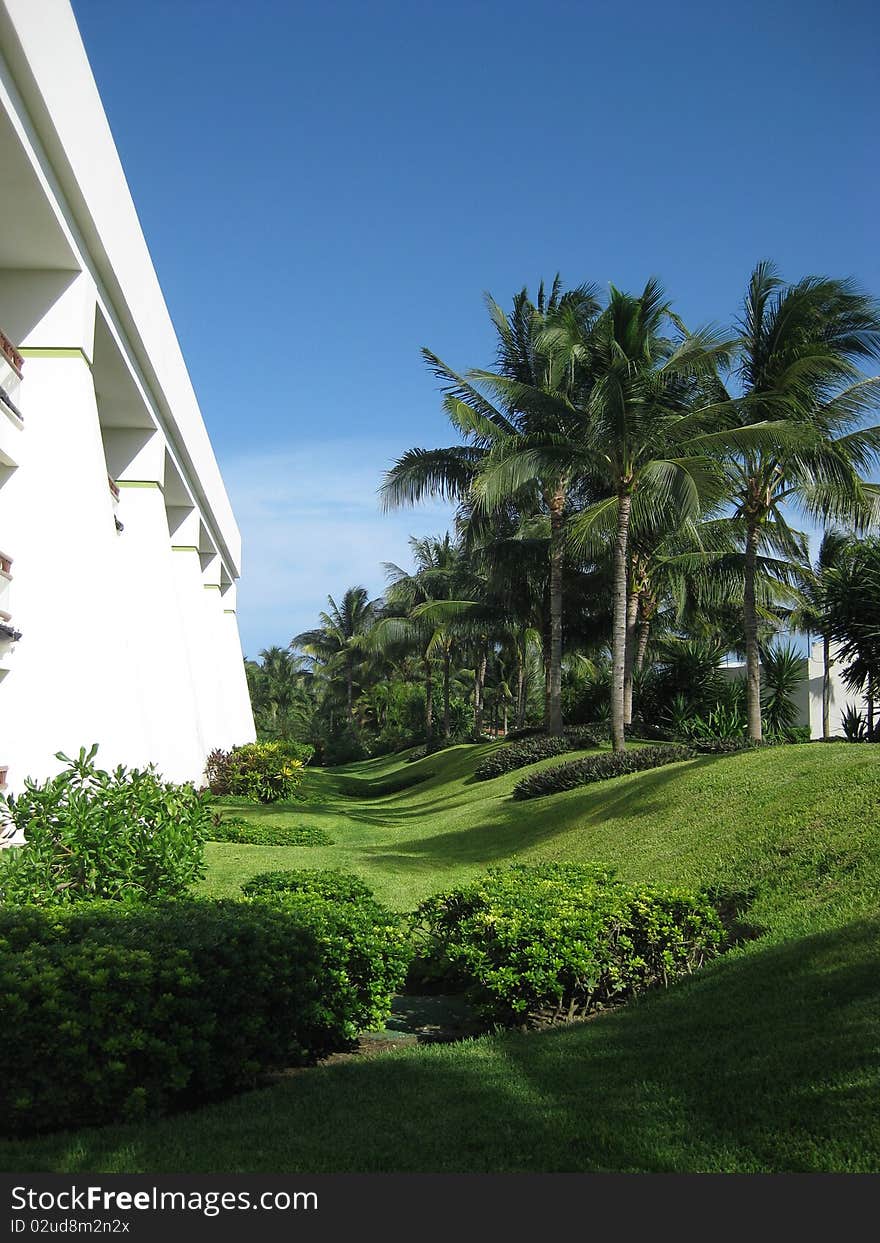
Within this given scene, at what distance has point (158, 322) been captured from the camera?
1697 cm

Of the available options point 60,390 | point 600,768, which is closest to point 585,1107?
point 60,390

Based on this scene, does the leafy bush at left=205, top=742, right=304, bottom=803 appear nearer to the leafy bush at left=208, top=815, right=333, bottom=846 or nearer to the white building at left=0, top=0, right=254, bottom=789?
the white building at left=0, top=0, right=254, bottom=789

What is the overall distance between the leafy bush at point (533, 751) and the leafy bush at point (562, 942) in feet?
51.0

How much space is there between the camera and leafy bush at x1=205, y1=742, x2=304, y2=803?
22484 millimetres

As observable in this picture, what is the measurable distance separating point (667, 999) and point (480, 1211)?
3065mm

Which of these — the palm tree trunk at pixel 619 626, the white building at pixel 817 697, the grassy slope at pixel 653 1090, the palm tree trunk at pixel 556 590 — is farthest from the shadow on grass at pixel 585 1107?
the white building at pixel 817 697

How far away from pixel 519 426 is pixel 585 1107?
19750 millimetres

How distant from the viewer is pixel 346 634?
197ft

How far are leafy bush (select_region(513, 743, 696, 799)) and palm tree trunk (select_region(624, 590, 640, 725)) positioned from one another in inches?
190

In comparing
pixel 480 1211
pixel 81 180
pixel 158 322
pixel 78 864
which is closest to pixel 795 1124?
pixel 480 1211

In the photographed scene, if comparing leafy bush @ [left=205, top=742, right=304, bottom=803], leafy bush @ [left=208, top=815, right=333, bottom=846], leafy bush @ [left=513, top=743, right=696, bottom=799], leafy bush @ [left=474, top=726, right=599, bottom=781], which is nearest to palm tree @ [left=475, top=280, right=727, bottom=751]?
leafy bush @ [left=513, top=743, right=696, bottom=799]

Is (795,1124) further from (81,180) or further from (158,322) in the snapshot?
(158,322)

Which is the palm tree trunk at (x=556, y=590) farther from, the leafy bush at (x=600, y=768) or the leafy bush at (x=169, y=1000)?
the leafy bush at (x=169, y=1000)

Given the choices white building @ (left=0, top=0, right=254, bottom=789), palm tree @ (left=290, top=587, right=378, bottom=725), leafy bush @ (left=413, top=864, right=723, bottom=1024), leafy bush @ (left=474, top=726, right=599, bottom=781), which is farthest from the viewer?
palm tree @ (left=290, top=587, right=378, bottom=725)
